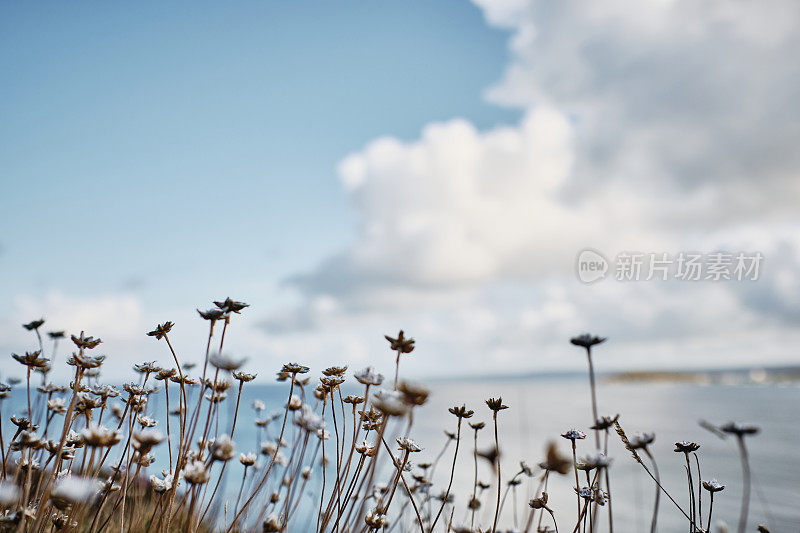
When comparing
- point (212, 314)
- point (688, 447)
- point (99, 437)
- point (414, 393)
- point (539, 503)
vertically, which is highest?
point (212, 314)

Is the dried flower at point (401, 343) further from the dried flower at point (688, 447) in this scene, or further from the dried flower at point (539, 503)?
the dried flower at point (688, 447)

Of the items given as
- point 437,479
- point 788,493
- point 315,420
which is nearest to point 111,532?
point 315,420

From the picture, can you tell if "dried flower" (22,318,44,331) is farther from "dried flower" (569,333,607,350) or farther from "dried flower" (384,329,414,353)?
"dried flower" (569,333,607,350)

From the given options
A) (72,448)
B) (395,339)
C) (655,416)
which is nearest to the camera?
(395,339)

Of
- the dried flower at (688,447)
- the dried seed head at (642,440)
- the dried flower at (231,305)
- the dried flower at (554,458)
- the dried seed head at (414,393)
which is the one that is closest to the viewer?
the dried flower at (554,458)

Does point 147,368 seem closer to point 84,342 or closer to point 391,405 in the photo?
point 84,342

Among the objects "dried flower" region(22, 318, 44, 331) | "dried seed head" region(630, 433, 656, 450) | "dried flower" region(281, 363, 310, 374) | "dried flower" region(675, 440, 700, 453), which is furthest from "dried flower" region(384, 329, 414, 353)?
"dried flower" region(22, 318, 44, 331)

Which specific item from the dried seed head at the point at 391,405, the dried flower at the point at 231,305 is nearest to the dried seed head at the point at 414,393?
the dried seed head at the point at 391,405

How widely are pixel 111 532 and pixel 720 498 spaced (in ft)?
35.1

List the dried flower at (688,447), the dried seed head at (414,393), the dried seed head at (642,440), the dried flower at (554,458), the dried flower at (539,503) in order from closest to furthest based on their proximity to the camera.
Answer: the dried flower at (554,458) < the dried seed head at (414,393) < the dried seed head at (642,440) < the dried flower at (539,503) < the dried flower at (688,447)

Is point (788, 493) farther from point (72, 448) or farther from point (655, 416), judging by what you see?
point (655, 416)

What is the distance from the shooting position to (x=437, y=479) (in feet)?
34.8

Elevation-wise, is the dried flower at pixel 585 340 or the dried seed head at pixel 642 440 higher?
the dried flower at pixel 585 340

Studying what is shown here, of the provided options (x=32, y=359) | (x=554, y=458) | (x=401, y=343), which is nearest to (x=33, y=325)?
(x=32, y=359)
